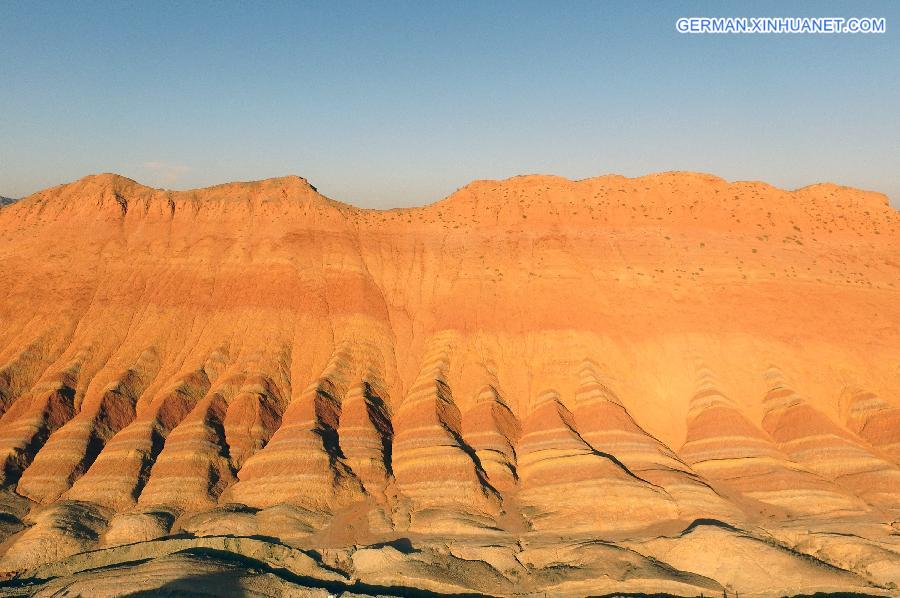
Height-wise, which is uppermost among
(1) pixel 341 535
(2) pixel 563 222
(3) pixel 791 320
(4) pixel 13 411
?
(2) pixel 563 222

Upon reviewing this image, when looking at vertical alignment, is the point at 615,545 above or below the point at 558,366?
below

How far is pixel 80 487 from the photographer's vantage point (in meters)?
41.8

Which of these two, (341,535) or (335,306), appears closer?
(341,535)

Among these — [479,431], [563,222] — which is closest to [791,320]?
[563,222]

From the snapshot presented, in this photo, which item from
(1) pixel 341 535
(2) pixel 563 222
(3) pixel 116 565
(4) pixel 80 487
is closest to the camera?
(3) pixel 116 565

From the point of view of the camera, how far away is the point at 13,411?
157ft

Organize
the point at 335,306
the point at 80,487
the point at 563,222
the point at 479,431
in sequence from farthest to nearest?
the point at 563,222
the point at 335,306
the point at 479,431
the point at 80,487

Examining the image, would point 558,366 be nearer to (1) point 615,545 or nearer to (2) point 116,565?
(1) point 615,545

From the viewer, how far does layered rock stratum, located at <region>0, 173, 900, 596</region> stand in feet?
105

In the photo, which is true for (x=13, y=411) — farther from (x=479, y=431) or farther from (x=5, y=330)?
(x=479, y=431)

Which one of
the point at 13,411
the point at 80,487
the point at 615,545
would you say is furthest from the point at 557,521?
the point at 13,411

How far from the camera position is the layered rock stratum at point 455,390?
105 feet

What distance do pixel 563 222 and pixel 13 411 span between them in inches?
2144

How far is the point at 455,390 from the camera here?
170ft
